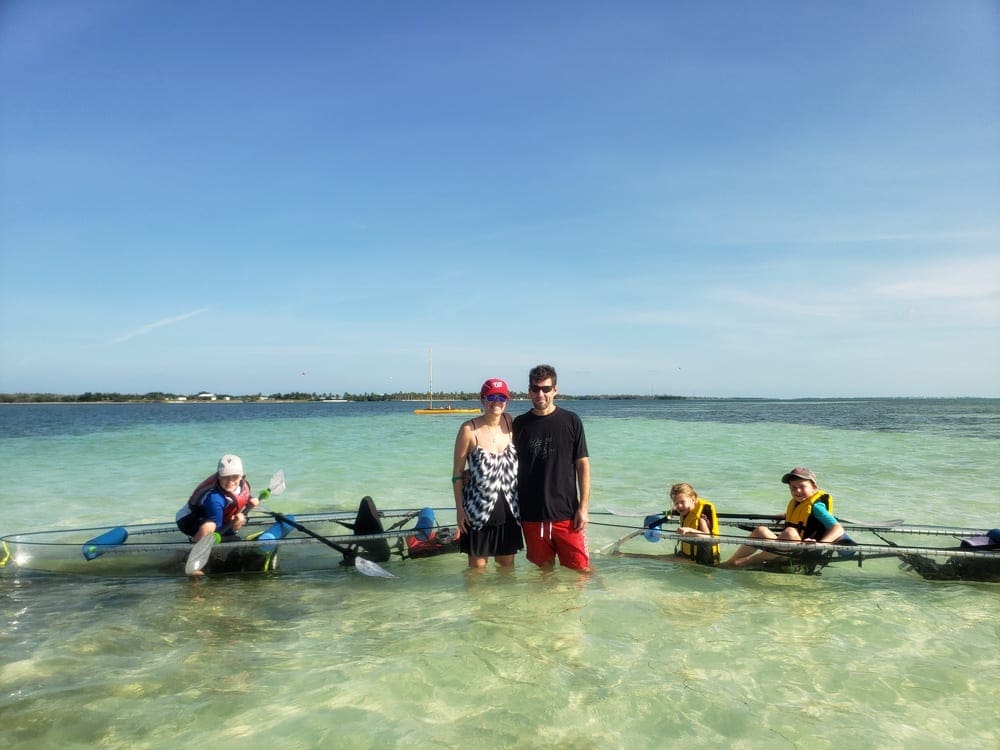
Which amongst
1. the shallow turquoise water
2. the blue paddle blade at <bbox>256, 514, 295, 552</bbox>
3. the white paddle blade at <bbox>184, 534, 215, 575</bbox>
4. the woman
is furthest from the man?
the white paddle blade at <bbox>184, 534, 215, 575</bbox>

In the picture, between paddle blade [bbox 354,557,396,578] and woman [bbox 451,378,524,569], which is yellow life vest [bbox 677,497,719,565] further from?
paddle blade [bbox 354,557,396,578]

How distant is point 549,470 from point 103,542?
16.0ft

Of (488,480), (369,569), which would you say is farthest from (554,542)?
(369,569)

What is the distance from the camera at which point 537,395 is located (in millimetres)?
4852

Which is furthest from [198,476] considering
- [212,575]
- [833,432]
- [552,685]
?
[833,432]

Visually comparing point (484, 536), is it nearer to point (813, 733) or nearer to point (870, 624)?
point (813, 733)

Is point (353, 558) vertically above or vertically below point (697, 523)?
below

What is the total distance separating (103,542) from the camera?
6.48 m

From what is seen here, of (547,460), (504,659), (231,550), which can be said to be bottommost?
(504,659)

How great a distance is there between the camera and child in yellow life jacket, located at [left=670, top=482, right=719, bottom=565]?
6.43m

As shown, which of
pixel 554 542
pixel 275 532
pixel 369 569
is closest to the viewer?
pixel 554 542

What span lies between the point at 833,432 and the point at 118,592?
113 ft

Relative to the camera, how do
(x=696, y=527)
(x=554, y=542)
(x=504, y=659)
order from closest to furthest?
1. (x=504, y=659)
2. (x=554, y=542)
3. (x=696, y=527)

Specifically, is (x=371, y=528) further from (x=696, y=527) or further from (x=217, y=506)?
(x=696, y=527)
